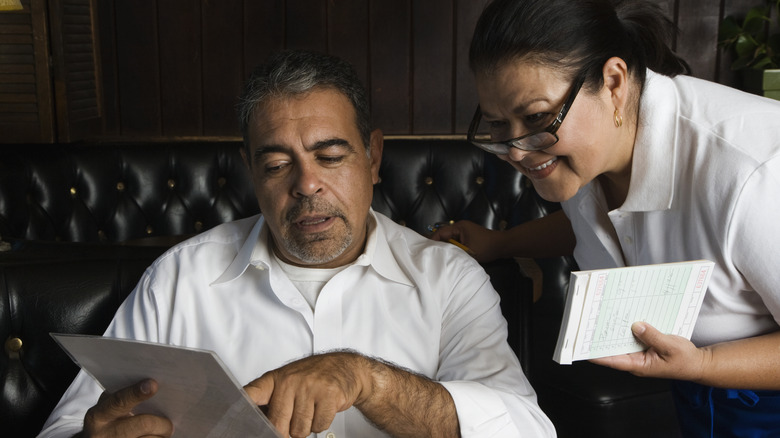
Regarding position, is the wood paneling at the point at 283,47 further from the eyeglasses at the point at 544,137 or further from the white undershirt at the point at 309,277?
the eyeglasses at the point at 544,137

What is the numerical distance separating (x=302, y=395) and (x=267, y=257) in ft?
1.89

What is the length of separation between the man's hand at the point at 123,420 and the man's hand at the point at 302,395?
14cm

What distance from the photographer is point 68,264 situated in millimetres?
1424

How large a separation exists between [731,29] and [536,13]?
82.3 inches

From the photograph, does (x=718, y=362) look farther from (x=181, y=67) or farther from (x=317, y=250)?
(x=181, y=67)

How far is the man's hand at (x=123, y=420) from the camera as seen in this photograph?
96cm

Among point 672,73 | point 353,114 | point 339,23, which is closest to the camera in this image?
point 672,73

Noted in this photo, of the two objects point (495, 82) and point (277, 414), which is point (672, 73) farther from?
point (277, 414)

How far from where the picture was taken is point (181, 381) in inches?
34.1

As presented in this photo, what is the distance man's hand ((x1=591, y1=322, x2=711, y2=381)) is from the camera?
3.82ft

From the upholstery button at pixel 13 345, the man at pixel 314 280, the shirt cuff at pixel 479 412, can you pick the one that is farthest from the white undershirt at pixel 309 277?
the upholstery button at pixel 13 345

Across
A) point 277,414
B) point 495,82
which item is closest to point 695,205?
point 495,82

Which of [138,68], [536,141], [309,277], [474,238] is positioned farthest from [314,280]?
[138,68]

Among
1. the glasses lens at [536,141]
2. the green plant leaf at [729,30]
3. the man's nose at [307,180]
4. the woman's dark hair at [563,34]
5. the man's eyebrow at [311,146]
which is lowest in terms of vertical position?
the man's nose at [307,180]
